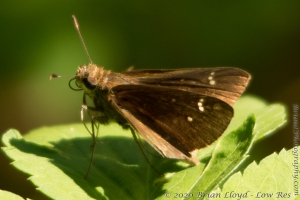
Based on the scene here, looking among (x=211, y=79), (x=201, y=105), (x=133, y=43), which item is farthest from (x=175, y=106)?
(x=133, y=43)

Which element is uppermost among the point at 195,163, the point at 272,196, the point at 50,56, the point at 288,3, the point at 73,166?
the point at 50,56

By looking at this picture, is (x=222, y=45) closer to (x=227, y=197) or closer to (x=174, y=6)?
(x=174, y=6)

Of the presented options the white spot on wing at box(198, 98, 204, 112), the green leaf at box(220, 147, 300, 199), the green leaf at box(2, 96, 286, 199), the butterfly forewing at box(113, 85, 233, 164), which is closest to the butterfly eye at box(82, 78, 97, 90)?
the butterfly forewing at box(113, 85, 233, 164)

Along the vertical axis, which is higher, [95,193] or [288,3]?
[288,3]

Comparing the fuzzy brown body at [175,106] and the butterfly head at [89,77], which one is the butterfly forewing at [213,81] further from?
the butterfly head at [89,77]

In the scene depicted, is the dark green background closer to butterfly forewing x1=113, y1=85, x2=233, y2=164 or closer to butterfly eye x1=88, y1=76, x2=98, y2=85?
butterfly eye x1=88, y1=76, x2=98, y2=85

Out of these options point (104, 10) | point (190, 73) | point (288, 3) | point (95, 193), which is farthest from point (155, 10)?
point (95, 193)
